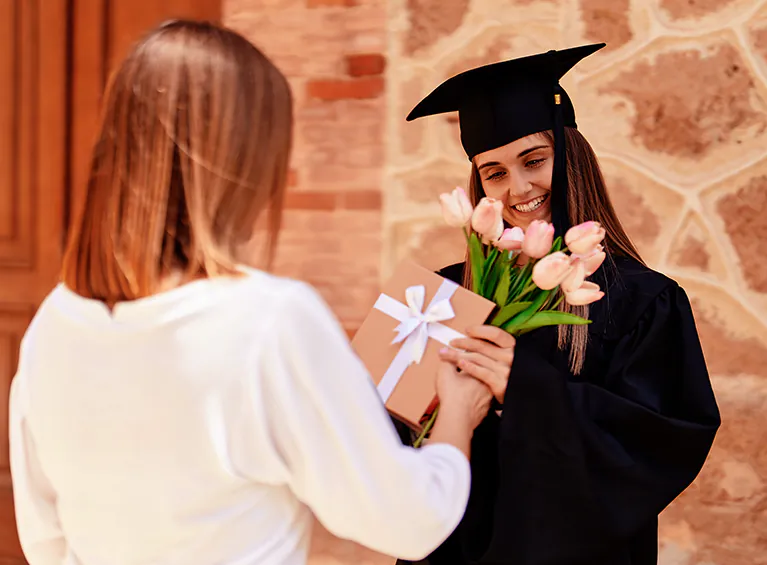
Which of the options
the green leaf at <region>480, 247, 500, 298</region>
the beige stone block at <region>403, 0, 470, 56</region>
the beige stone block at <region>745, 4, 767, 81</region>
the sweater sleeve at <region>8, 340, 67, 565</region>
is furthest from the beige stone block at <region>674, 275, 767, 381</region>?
the sweater sleeve at <region>8, 340, 67, 565</region>

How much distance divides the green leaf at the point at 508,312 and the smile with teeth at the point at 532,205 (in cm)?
43

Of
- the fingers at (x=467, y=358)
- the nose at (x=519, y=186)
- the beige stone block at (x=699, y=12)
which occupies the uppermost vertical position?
the beige stone block at (x=699, y=12)

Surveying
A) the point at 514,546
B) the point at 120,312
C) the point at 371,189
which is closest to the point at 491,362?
the point at 514,546

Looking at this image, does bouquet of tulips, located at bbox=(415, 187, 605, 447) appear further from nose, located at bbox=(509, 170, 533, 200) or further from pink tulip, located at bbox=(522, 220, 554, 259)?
nose, located at bbox=(509, 170, 533, 200)

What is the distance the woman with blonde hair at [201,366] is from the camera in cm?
94

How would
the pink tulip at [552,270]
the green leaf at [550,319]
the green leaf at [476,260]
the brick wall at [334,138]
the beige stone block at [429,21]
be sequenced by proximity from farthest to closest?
the brick wall at [334,138] → the beige stone block at [429,21] → the green leaf at [476,260] → the green leaf at [550,319] → the pink tulip at [552,270]

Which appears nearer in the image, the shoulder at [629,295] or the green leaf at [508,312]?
the green leaf at [508,312]

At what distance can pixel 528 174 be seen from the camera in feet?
6.26

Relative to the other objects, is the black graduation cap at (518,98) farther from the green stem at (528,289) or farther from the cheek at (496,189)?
the green stem at (528,289)

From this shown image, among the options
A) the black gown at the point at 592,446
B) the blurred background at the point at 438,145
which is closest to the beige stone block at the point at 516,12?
the blurred background at the point at 438,145

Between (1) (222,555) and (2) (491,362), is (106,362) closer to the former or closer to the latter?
(1) (222,555)

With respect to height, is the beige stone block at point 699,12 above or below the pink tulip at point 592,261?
above

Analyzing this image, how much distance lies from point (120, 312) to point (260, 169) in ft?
0.82

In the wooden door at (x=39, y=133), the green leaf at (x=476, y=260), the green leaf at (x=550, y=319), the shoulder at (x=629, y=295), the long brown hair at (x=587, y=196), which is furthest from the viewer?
the wooden door at (x=39, y=133)
